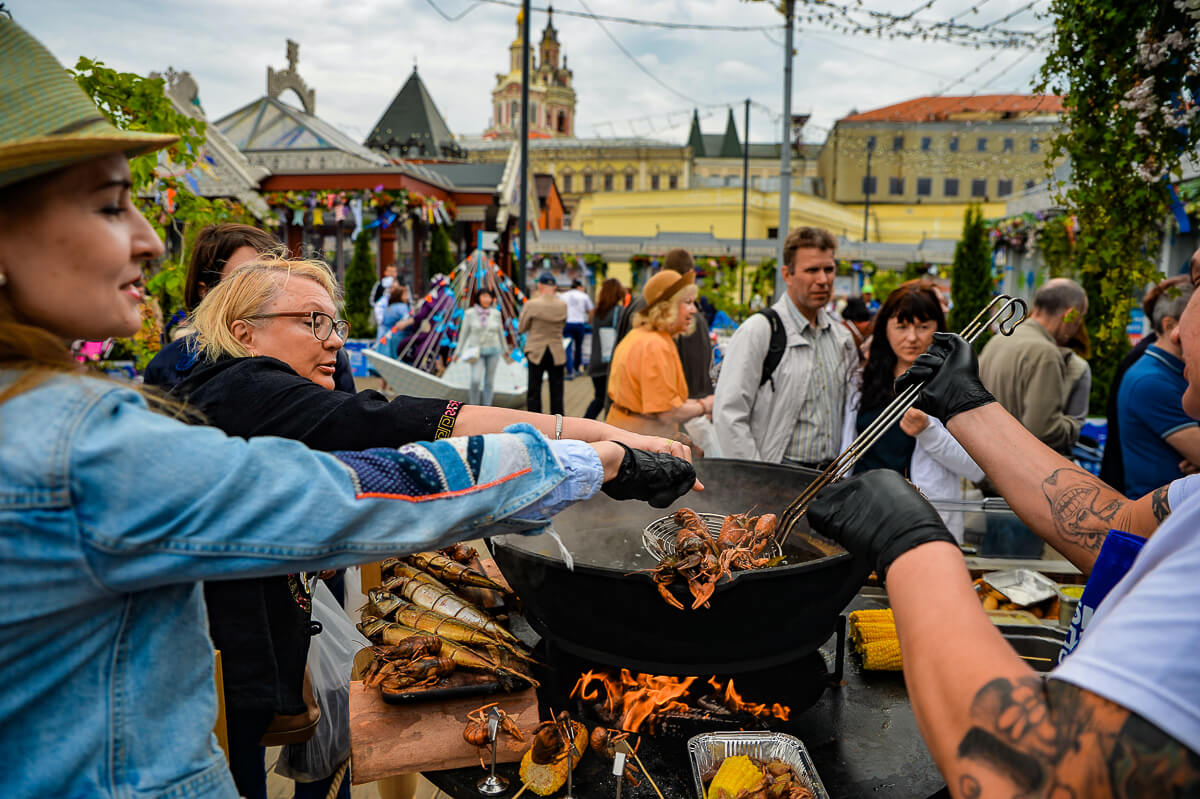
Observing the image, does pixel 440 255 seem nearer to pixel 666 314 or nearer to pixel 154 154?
pixel 154 154

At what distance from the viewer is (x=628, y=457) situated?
4.99ft

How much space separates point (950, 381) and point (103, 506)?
1.91 meters

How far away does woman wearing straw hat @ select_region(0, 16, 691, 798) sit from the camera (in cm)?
87

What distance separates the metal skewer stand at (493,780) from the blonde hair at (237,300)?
1.16 metres

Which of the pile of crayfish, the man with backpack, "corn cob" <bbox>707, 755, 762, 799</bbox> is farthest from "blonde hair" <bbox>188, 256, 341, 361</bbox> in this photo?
the man with backpack

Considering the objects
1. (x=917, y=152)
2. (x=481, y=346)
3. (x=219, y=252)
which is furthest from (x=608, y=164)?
(x=219, y=252)

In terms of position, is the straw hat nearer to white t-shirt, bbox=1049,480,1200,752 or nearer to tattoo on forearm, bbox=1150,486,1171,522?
white t-shirt, bbox=1049,480,1200,752

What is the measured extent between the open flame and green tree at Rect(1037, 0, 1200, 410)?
325cm

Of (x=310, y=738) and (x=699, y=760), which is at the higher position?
(x=699, y=760)

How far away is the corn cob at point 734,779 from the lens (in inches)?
68.4

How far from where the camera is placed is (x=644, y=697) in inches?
83.8

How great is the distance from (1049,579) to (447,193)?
16.5m

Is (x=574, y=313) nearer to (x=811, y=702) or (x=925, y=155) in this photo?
(x=811, y=702)

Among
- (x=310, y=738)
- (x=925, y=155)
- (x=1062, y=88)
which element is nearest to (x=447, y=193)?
(x=1062, y=88)
